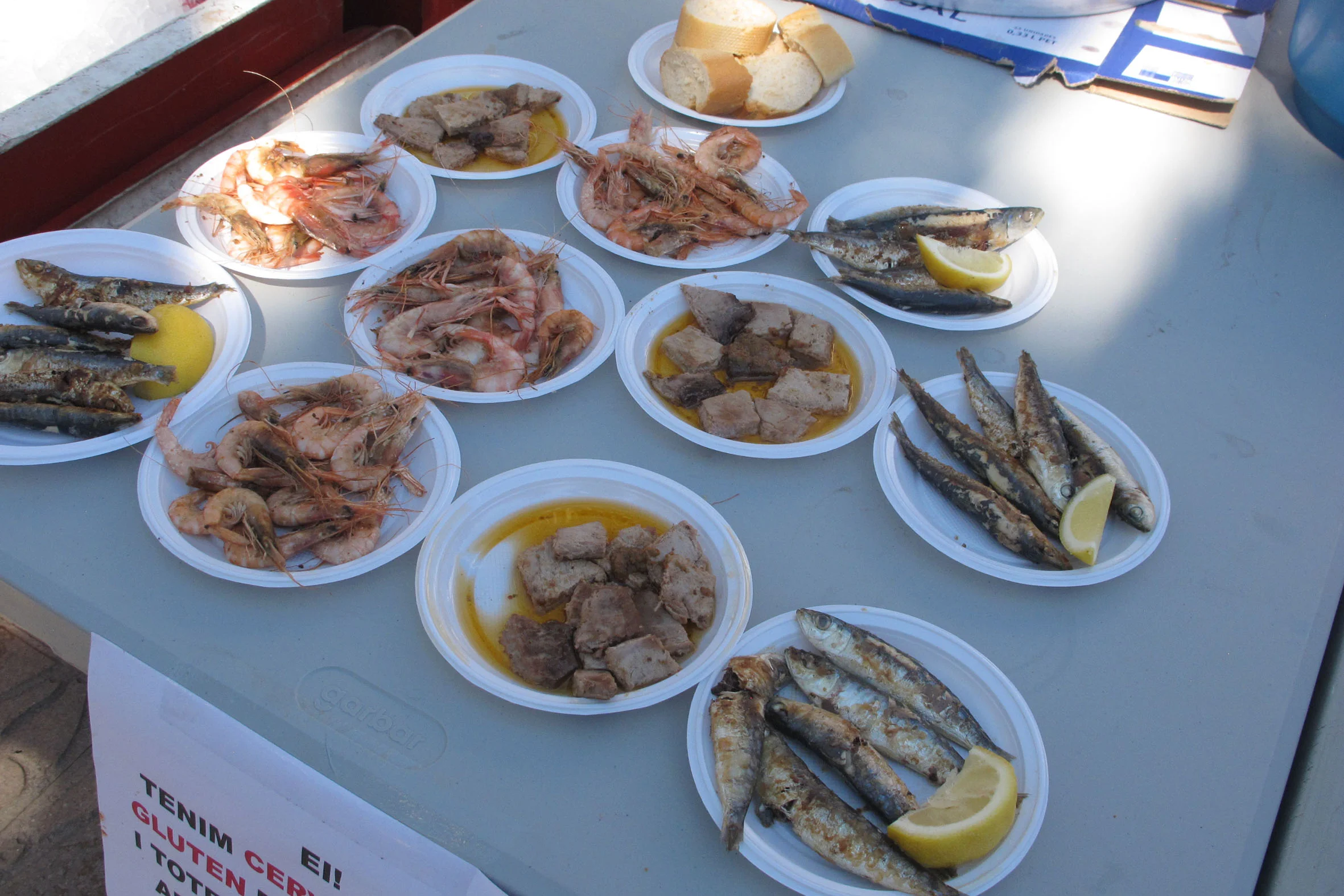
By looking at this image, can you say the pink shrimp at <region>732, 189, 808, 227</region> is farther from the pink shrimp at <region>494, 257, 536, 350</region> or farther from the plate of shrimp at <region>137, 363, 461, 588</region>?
the plate of shrimp at <region>137, 363, 461, 588</region>

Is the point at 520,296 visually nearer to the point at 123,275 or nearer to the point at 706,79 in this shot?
the point at 123,275

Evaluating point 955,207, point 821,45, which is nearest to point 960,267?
point 955,207

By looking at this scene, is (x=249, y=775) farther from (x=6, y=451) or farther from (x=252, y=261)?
(x=252, y=261)

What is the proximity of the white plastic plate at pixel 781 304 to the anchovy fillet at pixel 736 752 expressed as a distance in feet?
2.48

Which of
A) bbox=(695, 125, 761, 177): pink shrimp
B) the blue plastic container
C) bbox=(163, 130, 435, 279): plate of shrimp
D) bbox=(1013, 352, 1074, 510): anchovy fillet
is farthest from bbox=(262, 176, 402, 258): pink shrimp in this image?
the blue plastic container

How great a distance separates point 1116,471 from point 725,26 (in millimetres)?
2390

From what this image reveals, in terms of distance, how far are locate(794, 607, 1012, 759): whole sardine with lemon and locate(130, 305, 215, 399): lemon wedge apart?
6.05ft

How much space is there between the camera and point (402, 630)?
2.05 meters

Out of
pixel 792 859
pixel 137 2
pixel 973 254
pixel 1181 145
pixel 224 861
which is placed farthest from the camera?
pixel 137 2

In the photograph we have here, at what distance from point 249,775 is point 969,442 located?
1977 mm

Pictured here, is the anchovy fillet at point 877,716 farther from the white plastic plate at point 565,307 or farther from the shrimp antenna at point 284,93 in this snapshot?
the shrimp antenna at point 284,93

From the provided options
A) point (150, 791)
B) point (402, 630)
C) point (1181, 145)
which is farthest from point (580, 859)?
point (1181, 145)

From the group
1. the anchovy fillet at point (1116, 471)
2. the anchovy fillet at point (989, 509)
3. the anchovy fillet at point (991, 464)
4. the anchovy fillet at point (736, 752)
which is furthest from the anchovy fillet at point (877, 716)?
the anchovy fillet at point (1116, 471)

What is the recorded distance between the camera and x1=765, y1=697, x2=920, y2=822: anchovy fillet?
1.79 meters
